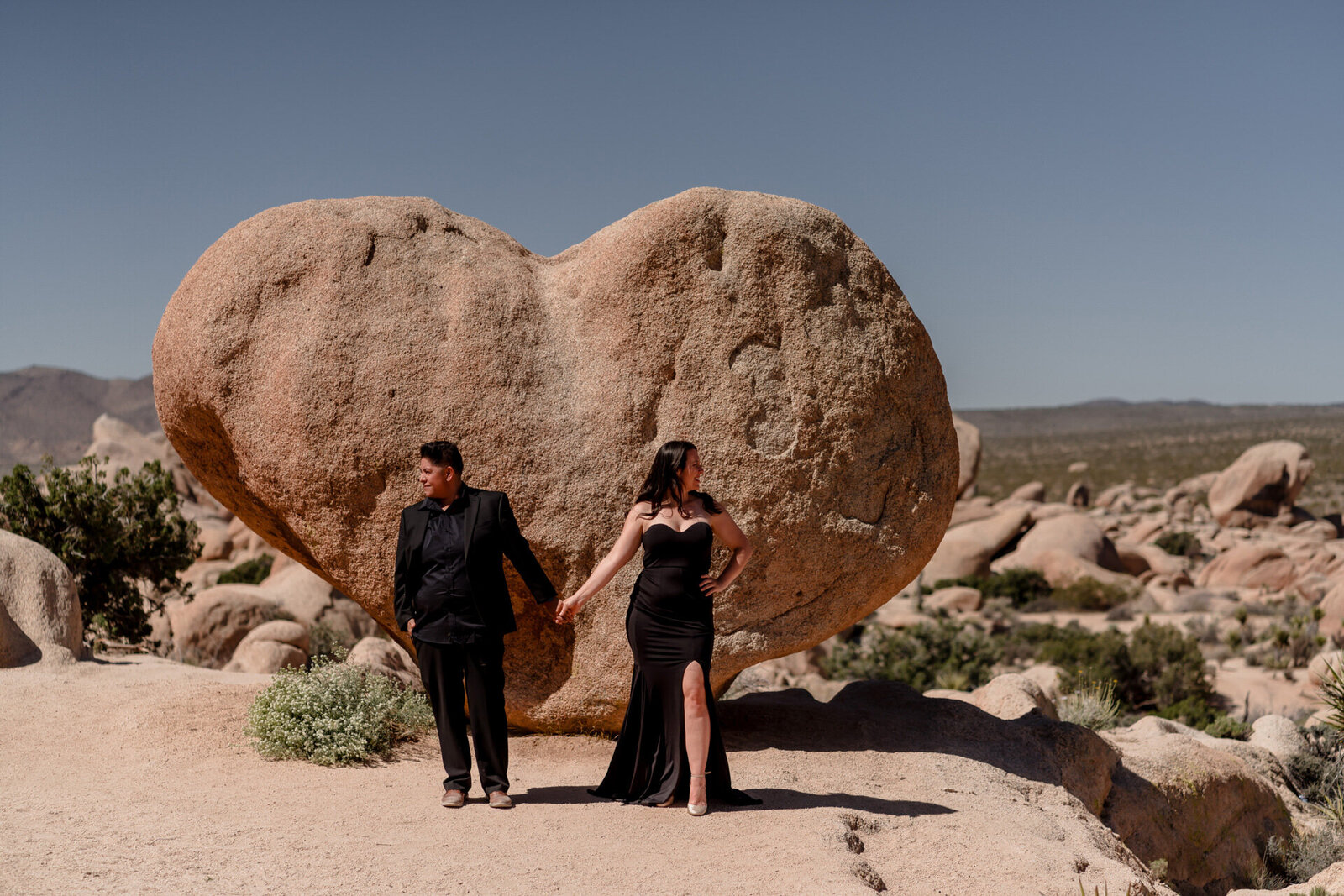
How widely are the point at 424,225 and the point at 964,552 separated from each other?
22962 millimetres

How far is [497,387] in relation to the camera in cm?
757

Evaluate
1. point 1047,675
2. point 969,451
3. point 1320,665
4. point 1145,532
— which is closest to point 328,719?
point 1047,675

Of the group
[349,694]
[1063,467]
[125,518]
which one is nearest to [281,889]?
[349,694]

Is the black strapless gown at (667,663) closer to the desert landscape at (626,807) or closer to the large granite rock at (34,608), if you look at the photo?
the desert landscape at (626,807)

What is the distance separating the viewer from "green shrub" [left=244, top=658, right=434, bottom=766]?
7.02 metres

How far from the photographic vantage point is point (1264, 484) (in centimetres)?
3500

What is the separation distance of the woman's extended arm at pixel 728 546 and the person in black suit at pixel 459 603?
3.09 ft

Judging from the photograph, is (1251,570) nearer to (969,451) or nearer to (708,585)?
(969,451)

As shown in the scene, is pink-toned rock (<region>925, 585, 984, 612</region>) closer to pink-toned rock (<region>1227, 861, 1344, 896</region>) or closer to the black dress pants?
pink-toned rock (<region>1227, 861, 1344, 896</region>)

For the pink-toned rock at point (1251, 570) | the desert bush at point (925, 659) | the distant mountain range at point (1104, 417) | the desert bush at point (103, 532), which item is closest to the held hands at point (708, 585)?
the desert bush at point (103, 532)

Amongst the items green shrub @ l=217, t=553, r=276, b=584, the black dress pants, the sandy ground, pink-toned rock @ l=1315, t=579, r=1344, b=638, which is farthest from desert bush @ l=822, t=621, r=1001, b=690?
green shrub @ l=217, t=553, r=276, b=584

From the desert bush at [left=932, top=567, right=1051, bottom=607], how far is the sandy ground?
1779 centimetres

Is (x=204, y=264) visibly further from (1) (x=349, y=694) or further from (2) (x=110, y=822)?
(2) (x=110, y=822)

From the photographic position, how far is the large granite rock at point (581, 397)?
752 cm
